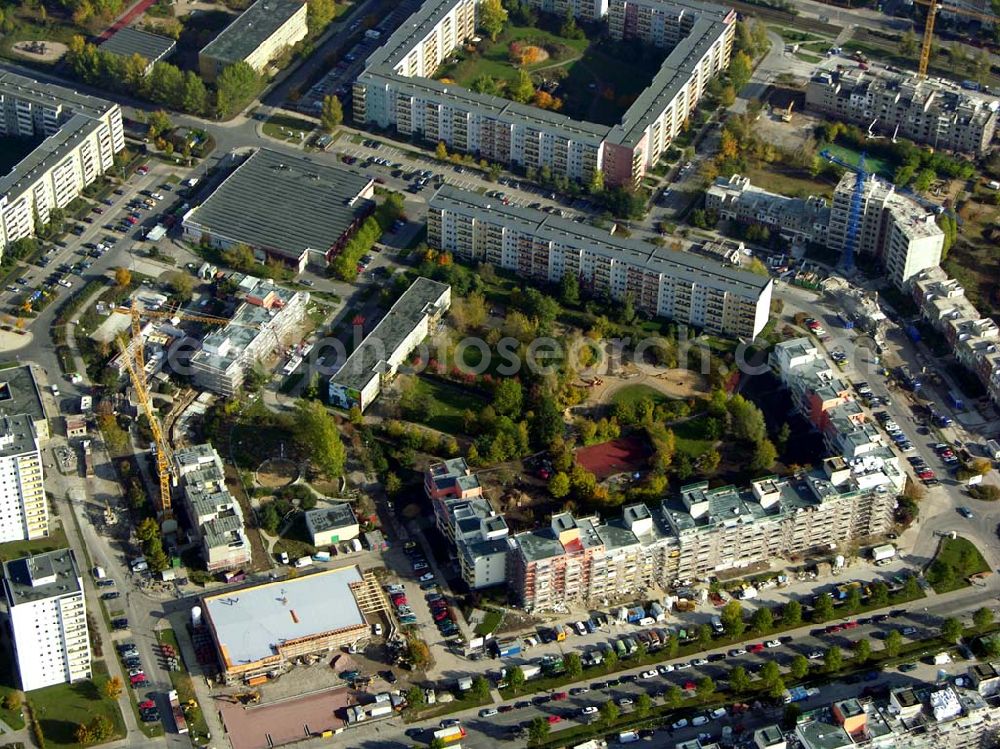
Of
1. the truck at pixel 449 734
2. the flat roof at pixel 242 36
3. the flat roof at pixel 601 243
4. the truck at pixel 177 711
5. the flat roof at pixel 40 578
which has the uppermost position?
the flat roof at pixel 242 36

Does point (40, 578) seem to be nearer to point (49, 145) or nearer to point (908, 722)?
point (49, 145)

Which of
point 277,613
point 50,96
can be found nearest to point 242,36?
point 50,96

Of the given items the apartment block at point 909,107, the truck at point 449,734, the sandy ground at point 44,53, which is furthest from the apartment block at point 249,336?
the apartment block at point 909,107

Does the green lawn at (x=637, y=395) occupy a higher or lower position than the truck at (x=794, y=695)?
higher

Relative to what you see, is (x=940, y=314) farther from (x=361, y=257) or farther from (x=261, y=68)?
(x=261, y=68)

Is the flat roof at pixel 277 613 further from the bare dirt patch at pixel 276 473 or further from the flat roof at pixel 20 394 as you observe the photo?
the flat roof at pixel 20 394

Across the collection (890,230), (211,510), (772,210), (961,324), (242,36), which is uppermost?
(890,230)
